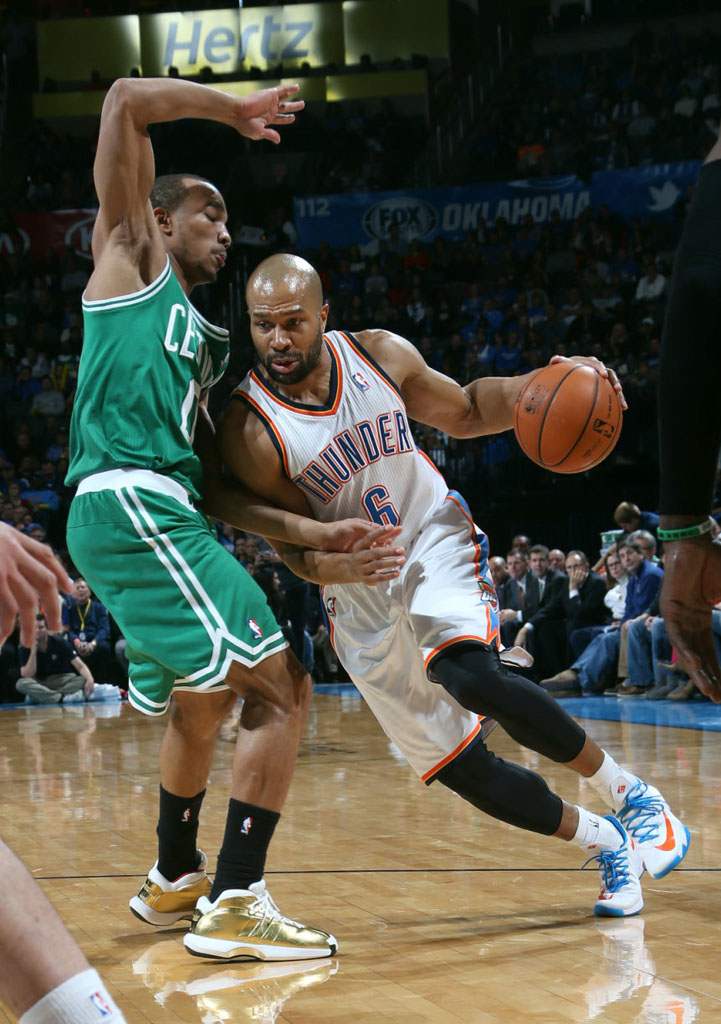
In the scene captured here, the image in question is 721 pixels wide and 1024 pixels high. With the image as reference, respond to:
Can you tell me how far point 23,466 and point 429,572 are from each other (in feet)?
41.4

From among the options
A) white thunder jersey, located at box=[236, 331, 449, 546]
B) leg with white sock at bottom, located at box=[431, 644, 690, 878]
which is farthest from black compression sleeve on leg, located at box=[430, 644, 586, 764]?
white thunder jersey, located at box=[236, 331, 449, 546]

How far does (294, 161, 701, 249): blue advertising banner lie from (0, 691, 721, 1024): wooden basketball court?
12.4m

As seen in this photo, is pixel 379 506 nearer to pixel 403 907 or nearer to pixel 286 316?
pixel 286 316

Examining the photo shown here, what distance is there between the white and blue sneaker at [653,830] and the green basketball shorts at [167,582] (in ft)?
4.13

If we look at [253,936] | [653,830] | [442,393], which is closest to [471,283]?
[442,393]

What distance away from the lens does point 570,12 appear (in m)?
21.4

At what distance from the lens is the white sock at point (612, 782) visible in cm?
369

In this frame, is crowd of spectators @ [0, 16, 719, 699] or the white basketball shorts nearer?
the white basketball shorts

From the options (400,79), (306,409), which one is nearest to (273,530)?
(306,409)

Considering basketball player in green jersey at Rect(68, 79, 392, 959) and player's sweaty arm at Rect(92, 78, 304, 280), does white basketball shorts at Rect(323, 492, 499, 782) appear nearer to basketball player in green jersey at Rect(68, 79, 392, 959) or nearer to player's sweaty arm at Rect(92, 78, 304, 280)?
basketball player in green jersey at Rect(68, 79, 392, 959)

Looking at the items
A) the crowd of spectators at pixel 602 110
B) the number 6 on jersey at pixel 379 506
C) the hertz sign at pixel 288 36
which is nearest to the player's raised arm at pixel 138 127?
the number 6 on jersey at pixel 379 506

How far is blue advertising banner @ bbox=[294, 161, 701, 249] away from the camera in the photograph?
17328mm

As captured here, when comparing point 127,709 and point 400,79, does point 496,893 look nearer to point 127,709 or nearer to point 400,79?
point 127,709

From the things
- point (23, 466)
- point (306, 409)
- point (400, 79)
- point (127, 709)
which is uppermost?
point (400, 79)
